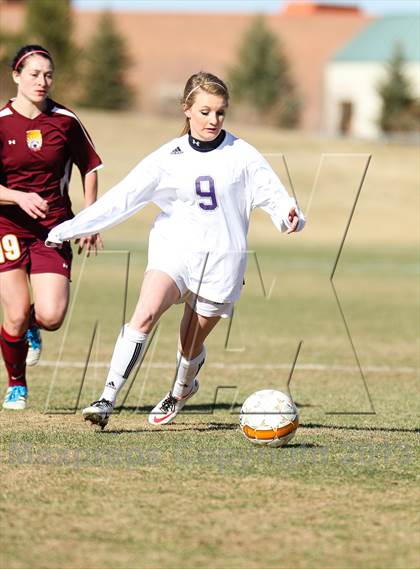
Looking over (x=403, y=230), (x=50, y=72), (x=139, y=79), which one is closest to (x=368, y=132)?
(x=139, y=79)

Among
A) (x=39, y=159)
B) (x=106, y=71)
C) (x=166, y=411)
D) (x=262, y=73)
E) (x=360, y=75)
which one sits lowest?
(x=166, y=411)

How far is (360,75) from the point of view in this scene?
7575 cm

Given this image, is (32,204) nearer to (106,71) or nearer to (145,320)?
(145,320)

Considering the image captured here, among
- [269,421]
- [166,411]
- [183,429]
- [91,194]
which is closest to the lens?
[269,421]

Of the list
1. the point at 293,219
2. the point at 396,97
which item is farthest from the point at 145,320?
the point at 396,97

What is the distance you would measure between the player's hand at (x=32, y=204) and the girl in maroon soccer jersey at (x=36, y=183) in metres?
0.10

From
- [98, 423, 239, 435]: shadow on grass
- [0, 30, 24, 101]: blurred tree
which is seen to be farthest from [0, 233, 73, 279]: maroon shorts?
[0, 30, 24, 101]: blurred tree

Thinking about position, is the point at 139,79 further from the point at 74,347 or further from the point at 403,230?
the point at 74,347

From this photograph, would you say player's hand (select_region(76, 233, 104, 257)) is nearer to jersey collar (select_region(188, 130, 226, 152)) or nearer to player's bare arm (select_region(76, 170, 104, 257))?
player's bare arm (select_region(76, 170, 104, 257))

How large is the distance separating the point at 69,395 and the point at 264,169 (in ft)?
9.37

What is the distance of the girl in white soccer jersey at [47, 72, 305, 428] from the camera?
6.67 metres

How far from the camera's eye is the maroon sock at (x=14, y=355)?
7.93 meters

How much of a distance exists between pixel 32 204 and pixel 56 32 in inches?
2211

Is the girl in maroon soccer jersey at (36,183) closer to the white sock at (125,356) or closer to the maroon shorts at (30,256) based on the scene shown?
the maroon shorts at (30,256)
